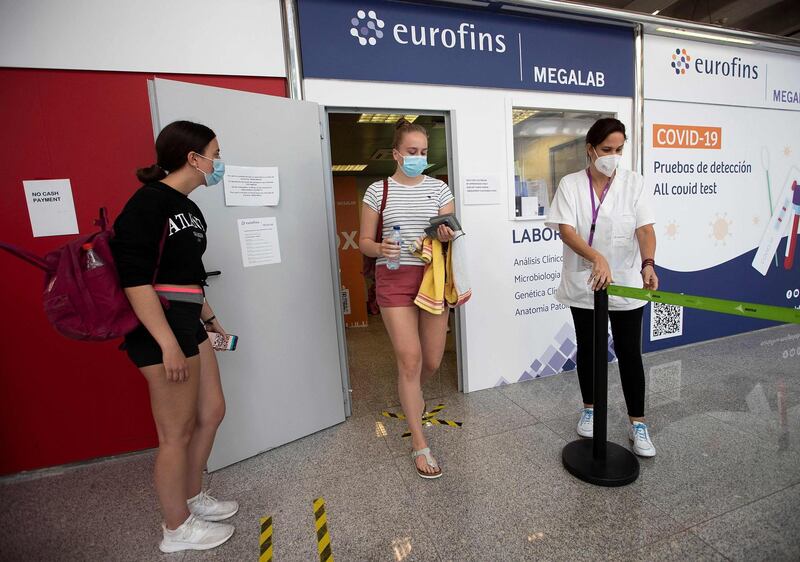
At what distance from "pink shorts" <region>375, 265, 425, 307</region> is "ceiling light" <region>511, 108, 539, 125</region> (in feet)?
5.95

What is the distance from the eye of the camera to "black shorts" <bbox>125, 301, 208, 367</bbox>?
4.49 ft

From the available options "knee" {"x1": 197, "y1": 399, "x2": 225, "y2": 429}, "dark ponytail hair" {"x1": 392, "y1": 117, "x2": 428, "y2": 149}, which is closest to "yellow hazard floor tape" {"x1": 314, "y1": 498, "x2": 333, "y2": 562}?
"knee" {"x1": 197, "y1": 399, "x2": 225, "y2": 429}

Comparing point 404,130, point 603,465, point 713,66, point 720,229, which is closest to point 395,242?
point 404,130

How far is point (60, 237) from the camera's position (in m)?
2.26

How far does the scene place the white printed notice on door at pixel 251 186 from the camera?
214cm

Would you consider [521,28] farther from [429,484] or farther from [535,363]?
[429,484]

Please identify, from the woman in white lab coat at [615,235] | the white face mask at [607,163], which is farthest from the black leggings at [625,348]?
the white face mask at [607,163]

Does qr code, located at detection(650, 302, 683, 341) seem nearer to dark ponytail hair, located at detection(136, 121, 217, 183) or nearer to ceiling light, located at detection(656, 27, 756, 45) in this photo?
ceiling light, located at detection(656, 27, 756, 45)

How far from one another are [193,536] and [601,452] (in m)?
1.84

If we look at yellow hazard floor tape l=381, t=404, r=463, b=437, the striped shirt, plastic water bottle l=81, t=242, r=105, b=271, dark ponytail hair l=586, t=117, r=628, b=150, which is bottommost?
yellow hazard floor tape l=381, t=404, r=463, b=437

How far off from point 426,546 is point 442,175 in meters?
8.63

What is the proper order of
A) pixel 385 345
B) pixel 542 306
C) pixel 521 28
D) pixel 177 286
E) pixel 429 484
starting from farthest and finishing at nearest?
pixel 385 345 < pixel 542 306 < pixel 521 28 < pixel 429 484 < pixel 177 286

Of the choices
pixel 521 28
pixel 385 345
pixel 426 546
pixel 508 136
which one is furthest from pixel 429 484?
pixel 521 28

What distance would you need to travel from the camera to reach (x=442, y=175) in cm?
940
